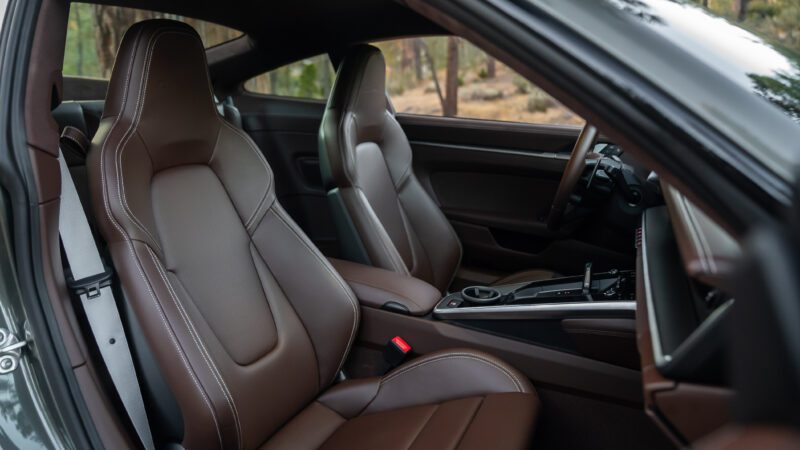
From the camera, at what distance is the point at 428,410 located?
1.50m

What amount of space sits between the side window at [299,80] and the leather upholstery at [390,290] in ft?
3.91

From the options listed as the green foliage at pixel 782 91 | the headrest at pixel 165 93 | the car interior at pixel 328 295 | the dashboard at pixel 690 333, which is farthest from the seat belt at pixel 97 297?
the green foliage at pixel 782 91

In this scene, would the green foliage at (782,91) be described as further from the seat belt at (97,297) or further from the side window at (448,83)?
the side window at (448,83)

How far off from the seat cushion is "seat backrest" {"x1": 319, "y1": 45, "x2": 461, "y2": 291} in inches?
22.4

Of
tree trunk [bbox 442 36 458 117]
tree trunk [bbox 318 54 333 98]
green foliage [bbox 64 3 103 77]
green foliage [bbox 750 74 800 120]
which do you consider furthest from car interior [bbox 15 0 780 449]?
tree trunk [bbox 442 36 458 117]

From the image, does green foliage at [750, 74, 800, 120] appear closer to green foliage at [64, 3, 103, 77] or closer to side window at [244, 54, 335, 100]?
side window at [244, 54, 335, 100]

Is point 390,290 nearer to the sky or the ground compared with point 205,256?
nearer to the ground

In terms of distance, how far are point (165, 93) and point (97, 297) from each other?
0.49m

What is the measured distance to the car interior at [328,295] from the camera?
101 centimetres

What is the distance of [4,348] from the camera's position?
116cm

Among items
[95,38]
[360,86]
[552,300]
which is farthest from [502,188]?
[95,38]

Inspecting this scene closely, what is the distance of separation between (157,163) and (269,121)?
5.28 feet

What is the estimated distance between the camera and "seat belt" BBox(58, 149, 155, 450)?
132 centimetres

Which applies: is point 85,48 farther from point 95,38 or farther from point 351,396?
point 351,396
